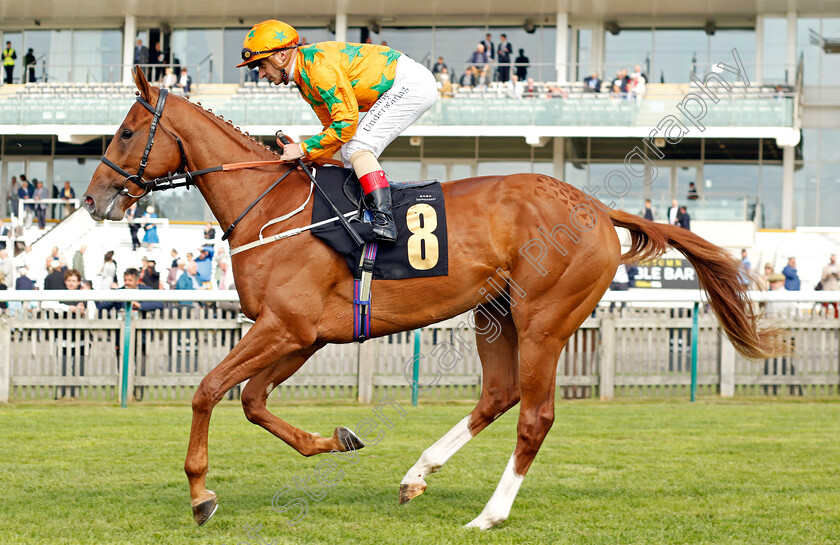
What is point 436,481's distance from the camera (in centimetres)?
544

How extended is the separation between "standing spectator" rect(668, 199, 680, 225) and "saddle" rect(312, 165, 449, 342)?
15.2m

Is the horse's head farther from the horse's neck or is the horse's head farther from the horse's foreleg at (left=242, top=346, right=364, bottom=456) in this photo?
the horse's foreleg at (left=242, top=346, right=364, bottom=456)

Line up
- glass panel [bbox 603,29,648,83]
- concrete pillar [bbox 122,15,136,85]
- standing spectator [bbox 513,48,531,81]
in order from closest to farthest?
standing spectator [bbox 513,48,531,81], glass panel [bbox 603,29,648,83], concrete pillar [bbox 122,15,136,85]

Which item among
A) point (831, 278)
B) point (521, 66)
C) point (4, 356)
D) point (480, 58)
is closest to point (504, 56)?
point (521, 66)

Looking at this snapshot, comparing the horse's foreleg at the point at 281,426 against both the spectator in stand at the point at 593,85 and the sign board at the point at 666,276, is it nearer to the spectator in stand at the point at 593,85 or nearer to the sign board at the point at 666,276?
the sign board at the point at 666,276

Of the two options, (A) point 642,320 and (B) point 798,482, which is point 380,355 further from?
(B) point 798,482

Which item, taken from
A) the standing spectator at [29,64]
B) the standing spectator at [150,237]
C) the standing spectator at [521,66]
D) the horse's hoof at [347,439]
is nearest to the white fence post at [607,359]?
the horse's hoof at [347,439]

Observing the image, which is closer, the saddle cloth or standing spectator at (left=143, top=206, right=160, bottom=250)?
the saddle cloth

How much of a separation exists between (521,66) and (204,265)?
12378mm

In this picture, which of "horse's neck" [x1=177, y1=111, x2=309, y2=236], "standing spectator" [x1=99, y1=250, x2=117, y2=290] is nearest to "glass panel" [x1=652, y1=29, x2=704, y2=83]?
"standing spectator" [x1=99, y1=250, x2=117, y2=290]

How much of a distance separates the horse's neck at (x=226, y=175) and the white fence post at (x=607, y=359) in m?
5.80

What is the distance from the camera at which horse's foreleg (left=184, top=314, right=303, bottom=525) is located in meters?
4.19

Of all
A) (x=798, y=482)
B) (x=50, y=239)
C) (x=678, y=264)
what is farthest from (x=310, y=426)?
(x=50, y=239)

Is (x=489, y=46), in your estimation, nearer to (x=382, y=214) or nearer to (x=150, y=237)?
(x=150, y=237)
